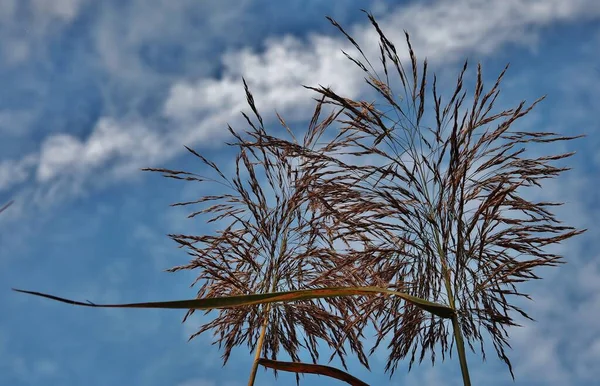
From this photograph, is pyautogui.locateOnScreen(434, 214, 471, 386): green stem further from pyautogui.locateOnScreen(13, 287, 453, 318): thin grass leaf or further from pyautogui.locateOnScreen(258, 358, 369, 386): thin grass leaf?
pyautogui.locateOnScreen(13, 287, 453, 318): thin grass leaf

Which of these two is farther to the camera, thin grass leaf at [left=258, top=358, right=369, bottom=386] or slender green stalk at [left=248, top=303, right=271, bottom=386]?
slender green stalk at [left=248, top=303, right=271, bottom=386]

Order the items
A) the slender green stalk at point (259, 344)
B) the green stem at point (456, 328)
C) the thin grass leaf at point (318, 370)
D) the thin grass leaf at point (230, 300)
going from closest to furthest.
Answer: the thin grass leaf at point (230, 300) < the thin grass leaf at point (318, 370) < the green stem at point (456, 328) < the slender green stalk at point (259, 344)

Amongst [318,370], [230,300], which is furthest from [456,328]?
[230,300]

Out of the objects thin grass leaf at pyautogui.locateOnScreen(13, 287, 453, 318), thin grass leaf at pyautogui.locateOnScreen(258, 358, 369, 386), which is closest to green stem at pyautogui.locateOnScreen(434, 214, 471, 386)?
thin grass leaf at pyautogui.locateOnScreen(258, 358, 369, 386)

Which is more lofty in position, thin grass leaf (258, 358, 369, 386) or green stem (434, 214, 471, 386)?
green stem (434, 214, 471, 386)

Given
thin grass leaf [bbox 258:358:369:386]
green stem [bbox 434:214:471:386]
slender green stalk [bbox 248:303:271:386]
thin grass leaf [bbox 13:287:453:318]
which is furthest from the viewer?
slender green stalk [bbox 248:303:271:386]

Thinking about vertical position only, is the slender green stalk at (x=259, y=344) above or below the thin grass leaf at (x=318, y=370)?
above

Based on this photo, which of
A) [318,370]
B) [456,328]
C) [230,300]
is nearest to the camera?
[230,300]

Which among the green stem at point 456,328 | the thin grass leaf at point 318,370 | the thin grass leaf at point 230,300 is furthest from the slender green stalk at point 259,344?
the thin grass leaf at point 230,300

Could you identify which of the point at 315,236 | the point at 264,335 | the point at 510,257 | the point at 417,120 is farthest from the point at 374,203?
the point at 264,335

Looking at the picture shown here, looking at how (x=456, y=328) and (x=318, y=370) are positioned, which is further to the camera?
(x=456, y=328)

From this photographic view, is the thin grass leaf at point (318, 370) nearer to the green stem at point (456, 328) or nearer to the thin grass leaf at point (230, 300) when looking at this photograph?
the thin grass leaf at point (230, 300)

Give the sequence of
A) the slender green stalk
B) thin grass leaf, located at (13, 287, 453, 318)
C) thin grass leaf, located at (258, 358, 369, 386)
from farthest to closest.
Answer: the slender green stalk → thin grass leaf, located at (258, 358, 369, 386) → thin grass leaf, located at (13, 287, 453, 318)

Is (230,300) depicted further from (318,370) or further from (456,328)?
(456,328)
